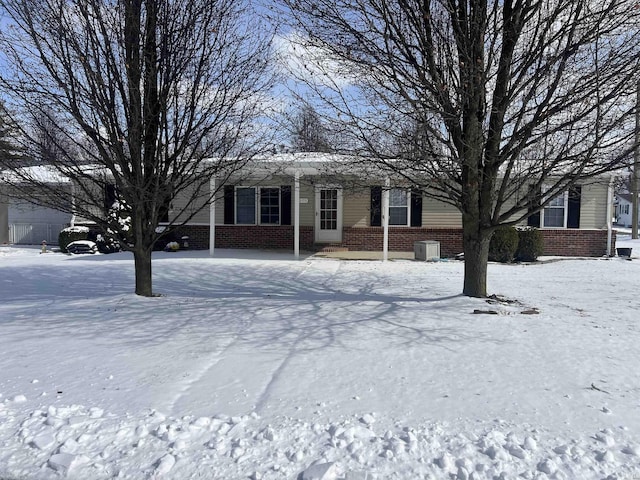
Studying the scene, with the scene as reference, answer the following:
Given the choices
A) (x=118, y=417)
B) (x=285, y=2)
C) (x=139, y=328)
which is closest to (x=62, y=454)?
(x=118, y=417)

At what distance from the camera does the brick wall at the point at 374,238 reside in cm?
1634

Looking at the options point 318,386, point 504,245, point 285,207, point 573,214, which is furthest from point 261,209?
point 318,386

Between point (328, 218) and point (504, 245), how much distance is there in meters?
5.91

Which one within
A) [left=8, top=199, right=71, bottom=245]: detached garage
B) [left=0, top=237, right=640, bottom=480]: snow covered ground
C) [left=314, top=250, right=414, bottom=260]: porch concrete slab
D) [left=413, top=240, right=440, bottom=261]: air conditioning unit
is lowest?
[left=0, top=237, right=640, bottom=480]: snow covered ground

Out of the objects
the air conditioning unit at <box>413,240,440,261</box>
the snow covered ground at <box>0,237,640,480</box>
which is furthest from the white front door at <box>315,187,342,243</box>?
the snow covered ground at <box>0,237,640,480</box>

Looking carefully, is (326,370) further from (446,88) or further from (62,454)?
(446,88)

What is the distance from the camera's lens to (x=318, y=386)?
4332mm

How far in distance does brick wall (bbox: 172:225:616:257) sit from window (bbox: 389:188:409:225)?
303mm

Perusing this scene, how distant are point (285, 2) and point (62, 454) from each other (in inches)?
253

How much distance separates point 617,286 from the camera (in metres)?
9.98

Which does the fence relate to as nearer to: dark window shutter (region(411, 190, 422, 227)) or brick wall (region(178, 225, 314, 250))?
brick wall (region(178, 225, 314, 250))

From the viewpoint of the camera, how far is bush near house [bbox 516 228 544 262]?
1488 cm

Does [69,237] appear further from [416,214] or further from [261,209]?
[416,214]

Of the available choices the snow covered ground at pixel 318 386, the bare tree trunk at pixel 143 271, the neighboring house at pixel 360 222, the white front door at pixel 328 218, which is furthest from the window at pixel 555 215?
the bare tree trunk at pixel 143 271
